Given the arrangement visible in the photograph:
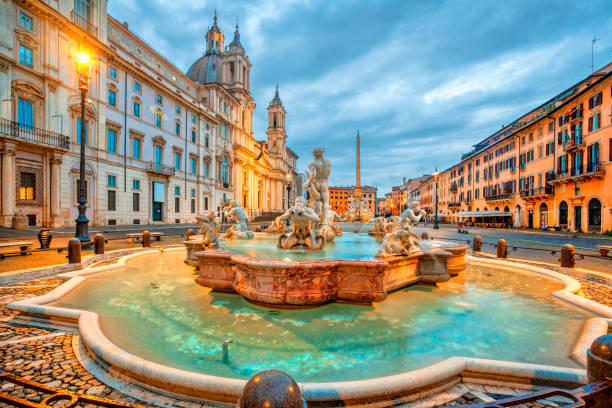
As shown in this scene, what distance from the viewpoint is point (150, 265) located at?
25.9 feet

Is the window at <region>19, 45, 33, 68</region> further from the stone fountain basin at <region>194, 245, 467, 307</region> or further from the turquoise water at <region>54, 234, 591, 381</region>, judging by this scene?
the stone fountain basin at <region>194, 245, 467, 307</region>

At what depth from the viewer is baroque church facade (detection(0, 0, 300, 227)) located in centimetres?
1716

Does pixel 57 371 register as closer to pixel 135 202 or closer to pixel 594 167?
pixel 135 202

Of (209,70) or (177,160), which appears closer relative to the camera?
(177,160)

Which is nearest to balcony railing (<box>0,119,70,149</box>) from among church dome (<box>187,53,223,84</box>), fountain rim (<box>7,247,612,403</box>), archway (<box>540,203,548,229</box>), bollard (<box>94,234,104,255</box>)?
bollard (<box>94,234,104,255</box>)

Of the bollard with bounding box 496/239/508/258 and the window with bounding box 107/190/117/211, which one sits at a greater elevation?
the window with bounding box 107/190/117/211

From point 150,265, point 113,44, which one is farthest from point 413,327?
point 113,44

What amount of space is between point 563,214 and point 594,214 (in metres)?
4.26

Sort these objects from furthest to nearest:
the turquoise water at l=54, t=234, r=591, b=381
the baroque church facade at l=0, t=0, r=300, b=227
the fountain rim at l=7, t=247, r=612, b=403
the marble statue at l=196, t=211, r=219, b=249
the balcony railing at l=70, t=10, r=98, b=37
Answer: the balcony railing at l=70, t=10, r=98, b=37, the baroque church facade at l=0, t=0, r=300, b=227, the marble statue at l=196, t=211, r=219, b=249, the turquoise water at l=54, t=234, r=591, b=381, the fountain rim at l=7, t=247, r=612, b=403

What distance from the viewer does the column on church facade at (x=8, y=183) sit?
15.9m

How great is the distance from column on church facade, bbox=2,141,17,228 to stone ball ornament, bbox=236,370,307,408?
22.5 meters

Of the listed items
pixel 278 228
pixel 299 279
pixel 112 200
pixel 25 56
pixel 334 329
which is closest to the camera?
pixel 334 329

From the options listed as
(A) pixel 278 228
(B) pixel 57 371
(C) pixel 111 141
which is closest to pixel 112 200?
(C) pixel 111 141

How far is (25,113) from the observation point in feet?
58.3
